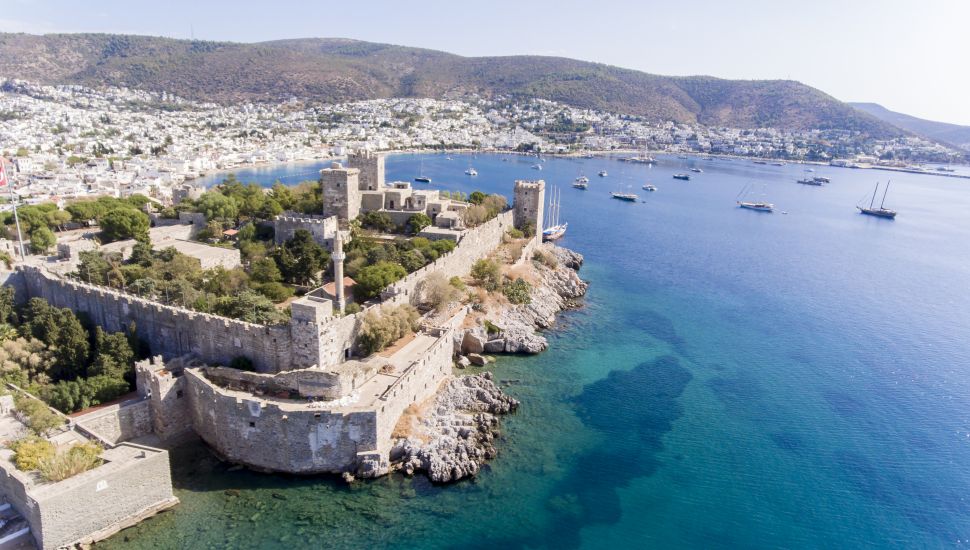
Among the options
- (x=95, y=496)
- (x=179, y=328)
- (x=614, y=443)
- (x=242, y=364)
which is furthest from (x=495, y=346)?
(x=95, y=496)

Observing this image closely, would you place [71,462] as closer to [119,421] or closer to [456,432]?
[119,421]

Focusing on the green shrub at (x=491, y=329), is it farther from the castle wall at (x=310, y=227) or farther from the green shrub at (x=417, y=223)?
the castle wall at (x=310, y=227)

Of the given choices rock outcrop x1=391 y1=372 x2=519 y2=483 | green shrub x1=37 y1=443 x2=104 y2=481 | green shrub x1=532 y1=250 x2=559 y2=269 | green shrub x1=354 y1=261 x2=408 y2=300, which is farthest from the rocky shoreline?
green shrub x1=37 y1=443 x2=104 y2=481

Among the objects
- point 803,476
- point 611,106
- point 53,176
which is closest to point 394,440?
point 803,476

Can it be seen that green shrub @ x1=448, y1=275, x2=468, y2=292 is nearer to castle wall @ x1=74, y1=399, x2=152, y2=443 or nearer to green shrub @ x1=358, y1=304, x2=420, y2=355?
green shrub @ x1=358, y1=304, x2=420, y2=355

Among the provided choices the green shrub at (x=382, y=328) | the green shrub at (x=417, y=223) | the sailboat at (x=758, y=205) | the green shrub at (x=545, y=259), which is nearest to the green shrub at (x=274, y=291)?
the green shrub at (x=382, y=328)

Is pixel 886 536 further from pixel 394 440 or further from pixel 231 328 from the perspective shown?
pixel 231 328

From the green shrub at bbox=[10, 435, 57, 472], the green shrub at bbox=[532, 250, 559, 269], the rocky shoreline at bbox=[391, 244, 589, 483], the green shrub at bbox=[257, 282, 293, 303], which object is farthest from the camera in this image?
the green shrub at bbox=[532, 250, 559, 269]
